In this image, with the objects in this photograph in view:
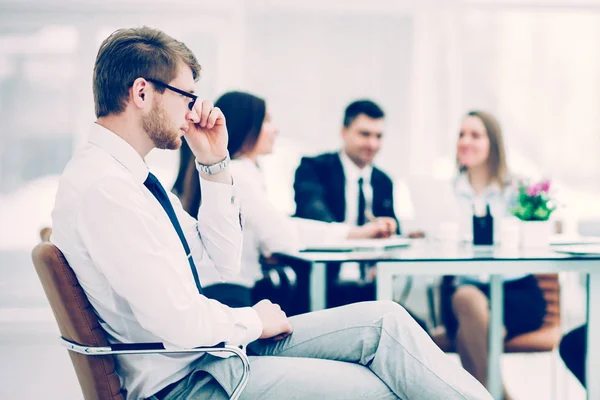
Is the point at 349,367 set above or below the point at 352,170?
below

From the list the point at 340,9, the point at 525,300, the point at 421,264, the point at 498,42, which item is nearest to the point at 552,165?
the point at 498,42

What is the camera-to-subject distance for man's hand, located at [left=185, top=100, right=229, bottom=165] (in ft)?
5.74

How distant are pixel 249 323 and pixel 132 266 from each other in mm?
317

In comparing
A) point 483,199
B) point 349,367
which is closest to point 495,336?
point 483,199

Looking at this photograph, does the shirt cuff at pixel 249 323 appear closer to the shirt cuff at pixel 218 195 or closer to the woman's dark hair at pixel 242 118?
the shirt cuff at pixel 218 195

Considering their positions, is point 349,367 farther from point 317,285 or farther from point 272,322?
point 317,285

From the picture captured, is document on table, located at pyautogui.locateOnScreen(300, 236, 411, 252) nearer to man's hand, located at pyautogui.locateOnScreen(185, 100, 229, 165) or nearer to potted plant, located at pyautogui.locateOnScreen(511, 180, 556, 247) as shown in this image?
potted plant, located at pyautogui.locateOnScreen(511, 180, 556, 247)

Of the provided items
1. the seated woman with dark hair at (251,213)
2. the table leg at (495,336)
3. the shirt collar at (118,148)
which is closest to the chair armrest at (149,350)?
the shirt collar at (118,148)

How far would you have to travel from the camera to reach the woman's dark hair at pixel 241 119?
2689mm

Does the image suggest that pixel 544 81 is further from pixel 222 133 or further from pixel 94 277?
pixel 94 277

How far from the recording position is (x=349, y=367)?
158cm

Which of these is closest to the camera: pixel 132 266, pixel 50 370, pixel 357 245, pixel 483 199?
pixel 132 266

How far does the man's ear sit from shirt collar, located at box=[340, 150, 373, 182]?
2.16 meters

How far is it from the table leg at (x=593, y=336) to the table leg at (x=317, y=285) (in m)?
0.91
